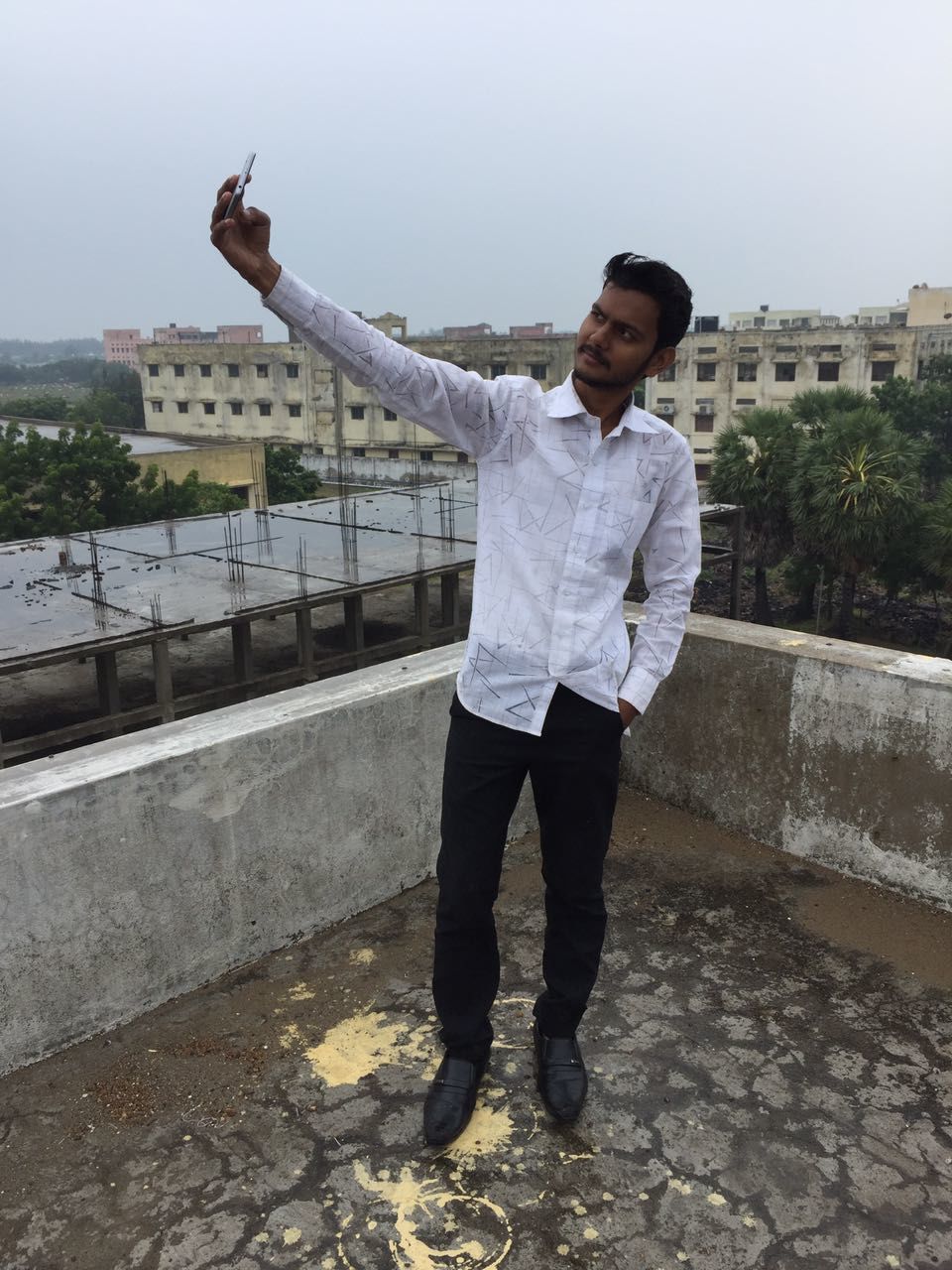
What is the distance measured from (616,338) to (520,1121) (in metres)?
1.43

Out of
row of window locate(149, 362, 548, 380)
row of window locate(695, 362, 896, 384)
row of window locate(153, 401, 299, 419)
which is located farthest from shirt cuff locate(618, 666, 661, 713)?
row of window locate(153, 401, 299, 419)

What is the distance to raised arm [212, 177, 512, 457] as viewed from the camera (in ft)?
4.72

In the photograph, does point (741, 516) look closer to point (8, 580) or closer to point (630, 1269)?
point (8, 580)

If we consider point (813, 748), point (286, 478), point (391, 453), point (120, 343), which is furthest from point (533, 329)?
point (120, 343)

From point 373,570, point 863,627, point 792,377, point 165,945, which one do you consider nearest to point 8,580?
point 373,570

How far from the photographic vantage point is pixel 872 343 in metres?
35.2

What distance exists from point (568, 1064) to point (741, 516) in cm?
1762

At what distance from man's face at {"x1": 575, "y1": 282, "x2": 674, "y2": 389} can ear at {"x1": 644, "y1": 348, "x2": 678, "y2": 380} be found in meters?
0.04

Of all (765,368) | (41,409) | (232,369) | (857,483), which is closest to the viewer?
(857,483)

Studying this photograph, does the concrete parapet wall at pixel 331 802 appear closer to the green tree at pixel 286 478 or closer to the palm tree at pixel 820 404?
the palm tree at pixel 820 404

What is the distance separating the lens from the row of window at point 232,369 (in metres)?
39.0

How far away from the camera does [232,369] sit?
1575 inches

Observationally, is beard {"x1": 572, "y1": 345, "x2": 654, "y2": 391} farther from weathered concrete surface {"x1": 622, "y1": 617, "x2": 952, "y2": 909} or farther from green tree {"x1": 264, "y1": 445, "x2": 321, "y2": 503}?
green tree {"x1": 264, "y1": 445, "x2": 321, "y2": 503}

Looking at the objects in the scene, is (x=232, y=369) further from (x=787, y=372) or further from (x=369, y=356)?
(x=369, y=356)
